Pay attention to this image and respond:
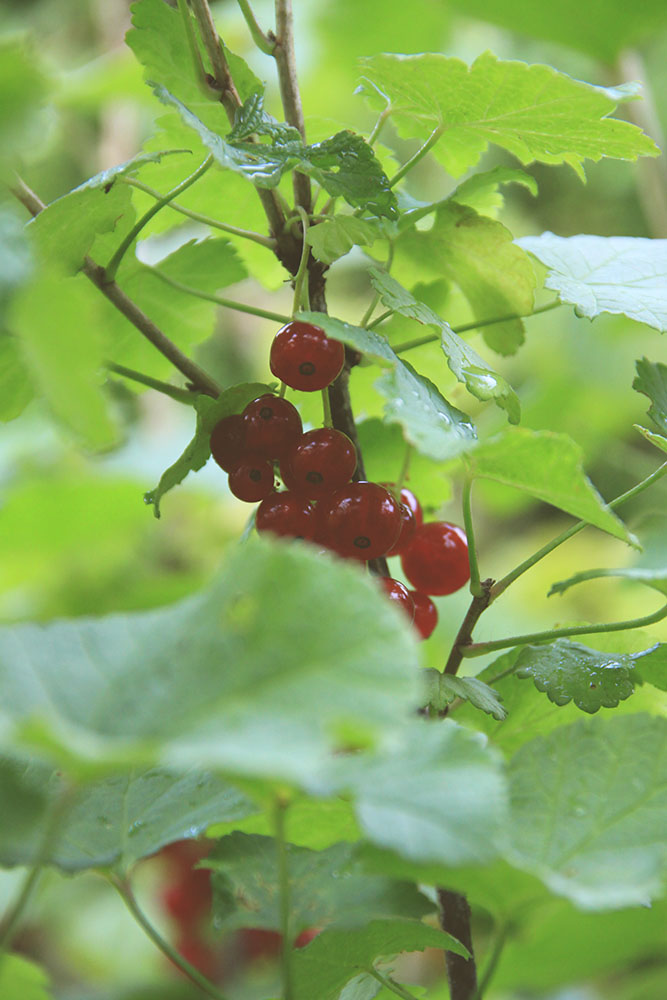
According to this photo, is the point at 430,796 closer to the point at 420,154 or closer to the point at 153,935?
the point at 153,935

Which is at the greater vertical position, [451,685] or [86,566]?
[451,685]

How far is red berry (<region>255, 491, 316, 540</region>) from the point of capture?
0.49 metres

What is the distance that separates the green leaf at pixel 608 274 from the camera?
0.51 m

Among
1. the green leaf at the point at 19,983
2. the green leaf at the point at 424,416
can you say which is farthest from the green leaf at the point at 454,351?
the green leaf at the point at 19,983

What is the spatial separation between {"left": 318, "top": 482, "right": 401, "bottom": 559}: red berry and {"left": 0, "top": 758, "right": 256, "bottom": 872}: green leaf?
137 millimetres

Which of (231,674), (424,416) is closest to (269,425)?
(424,416)

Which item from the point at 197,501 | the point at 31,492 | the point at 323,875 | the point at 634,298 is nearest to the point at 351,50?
the point at 197,501

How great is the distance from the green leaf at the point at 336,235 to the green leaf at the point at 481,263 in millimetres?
96

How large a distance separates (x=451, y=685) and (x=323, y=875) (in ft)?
0.35

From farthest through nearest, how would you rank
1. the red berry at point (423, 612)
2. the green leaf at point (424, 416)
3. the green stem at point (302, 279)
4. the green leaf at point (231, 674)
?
the red berry at point (423, 612), the green stem at point (302, 279), the green leaf at point (424, 416), the green leaf at point (231, 674)

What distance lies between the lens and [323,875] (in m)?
0.40

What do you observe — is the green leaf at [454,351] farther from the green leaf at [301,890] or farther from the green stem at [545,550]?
the green leaf at [301,890]

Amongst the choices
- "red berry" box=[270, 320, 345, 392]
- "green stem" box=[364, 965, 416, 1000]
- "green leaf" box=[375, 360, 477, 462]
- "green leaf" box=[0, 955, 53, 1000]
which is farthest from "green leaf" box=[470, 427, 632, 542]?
"green leaf" box=[0, 955, 53, 1000]

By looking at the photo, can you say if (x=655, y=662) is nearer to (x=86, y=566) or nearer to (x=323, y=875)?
(x=323, y=875)
